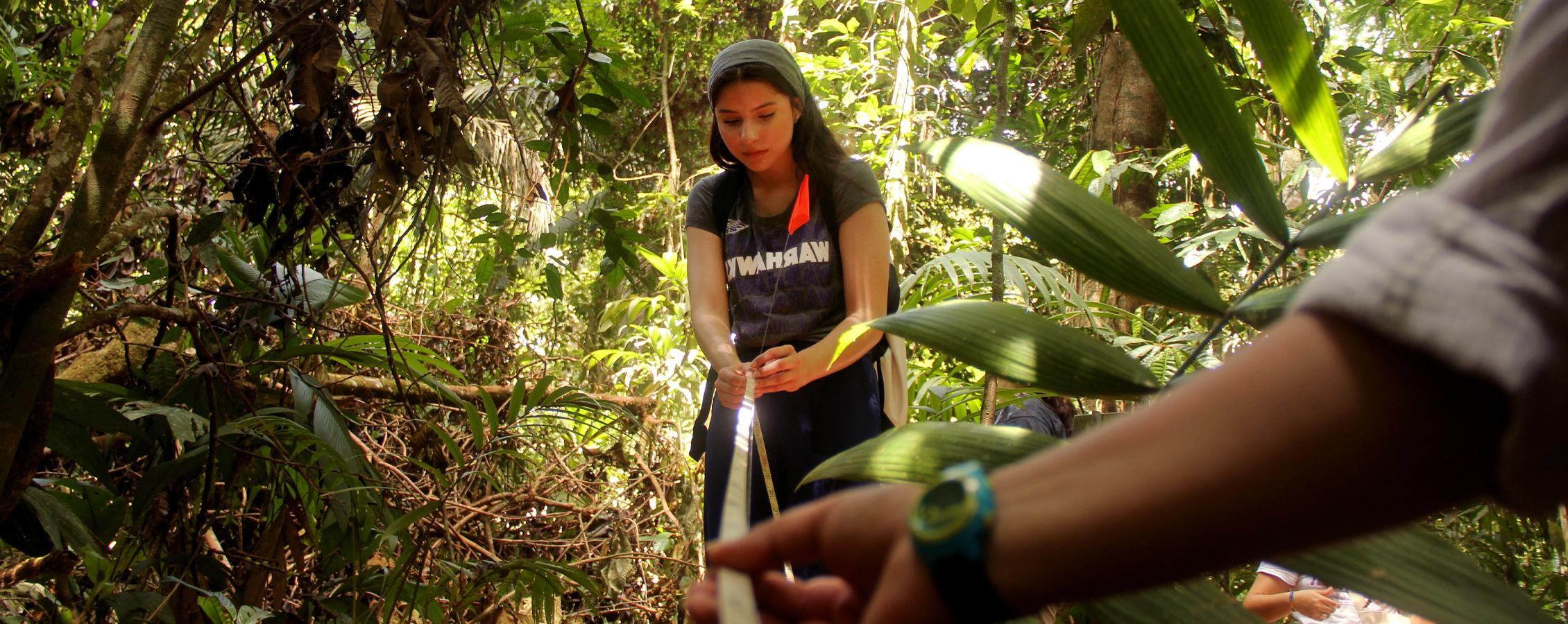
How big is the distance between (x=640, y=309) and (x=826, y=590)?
137 inches

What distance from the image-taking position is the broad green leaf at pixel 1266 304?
67 cm

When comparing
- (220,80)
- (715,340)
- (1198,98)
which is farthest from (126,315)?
(1198,98)

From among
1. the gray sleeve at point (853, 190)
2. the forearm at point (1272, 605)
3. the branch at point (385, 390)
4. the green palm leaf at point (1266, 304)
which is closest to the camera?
the green palm leaf at point (1266, 304)

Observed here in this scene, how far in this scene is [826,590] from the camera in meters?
0.53

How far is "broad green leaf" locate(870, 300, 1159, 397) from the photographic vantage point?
65 centimetres

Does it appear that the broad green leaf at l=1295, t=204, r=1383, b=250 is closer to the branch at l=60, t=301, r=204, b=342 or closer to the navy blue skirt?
the navy blue skirt

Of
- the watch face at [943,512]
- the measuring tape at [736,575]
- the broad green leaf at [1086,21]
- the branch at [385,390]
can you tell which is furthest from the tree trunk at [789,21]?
the watch face at [943,512]

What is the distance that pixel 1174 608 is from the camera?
57 cm

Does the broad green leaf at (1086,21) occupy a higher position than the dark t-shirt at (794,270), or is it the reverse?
the broad green leaf at (1086,21)

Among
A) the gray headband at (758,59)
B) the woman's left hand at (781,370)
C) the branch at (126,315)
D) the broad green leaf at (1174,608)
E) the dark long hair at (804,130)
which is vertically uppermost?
the gray headband at (758,59)

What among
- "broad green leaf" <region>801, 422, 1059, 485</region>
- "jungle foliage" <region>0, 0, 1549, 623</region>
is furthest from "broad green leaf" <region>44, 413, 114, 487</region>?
"broad green leaf" <region>801, 422, 1059, 485</region>

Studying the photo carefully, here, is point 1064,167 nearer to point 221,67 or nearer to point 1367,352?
point 221,67

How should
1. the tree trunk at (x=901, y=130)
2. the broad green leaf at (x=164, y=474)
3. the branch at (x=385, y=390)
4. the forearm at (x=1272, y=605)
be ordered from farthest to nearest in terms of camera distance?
the tree trunk at (x=901, y=130) < the forearm at (x=1272, y=605) < the branch at (x=385, y=390) < the broad green leaf at (x=164, y=474)

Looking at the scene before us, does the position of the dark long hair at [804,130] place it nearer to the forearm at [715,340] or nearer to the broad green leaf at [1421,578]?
the forearm at [715,340]
